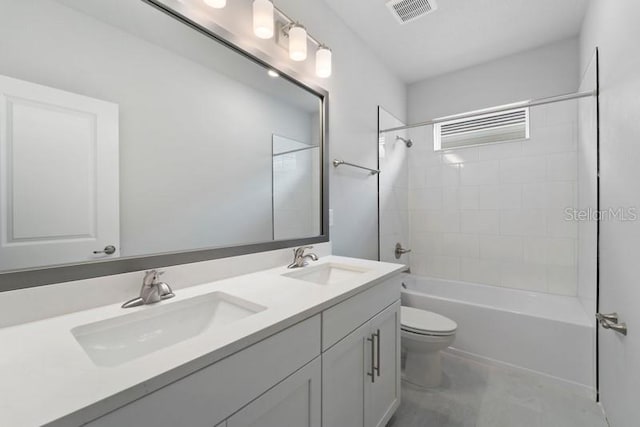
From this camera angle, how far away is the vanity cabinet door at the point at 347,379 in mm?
918

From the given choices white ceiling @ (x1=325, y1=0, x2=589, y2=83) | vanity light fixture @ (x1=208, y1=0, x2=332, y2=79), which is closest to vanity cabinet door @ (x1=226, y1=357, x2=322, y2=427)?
vanity light fixture @ (x1=208, y1=0, x2=332, y2=79)

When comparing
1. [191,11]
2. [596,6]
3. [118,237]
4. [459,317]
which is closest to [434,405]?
[459,317]

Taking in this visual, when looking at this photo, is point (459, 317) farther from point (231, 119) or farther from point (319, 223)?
point (231, 119)

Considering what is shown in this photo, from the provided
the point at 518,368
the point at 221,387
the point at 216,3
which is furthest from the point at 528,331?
the point at 216,3

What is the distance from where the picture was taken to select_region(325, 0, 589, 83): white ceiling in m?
1.82

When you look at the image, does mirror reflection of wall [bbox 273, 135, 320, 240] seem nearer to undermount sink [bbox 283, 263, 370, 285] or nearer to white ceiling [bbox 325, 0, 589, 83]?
undermount sink [bbox 283, 263, 370, 285]

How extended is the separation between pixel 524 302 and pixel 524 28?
2.20 m

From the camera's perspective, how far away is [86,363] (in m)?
0.52

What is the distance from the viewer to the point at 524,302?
2256 mm

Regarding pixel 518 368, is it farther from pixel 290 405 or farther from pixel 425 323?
pixel 290 405

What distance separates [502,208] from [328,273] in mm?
1978

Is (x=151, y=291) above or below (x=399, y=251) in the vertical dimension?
above

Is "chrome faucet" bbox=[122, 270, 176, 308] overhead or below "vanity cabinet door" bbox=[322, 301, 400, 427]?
overhead

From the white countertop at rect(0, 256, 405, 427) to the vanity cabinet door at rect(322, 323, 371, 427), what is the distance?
0.22m
